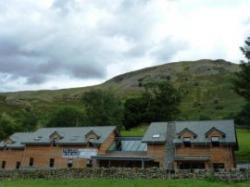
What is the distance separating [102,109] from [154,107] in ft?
46.3

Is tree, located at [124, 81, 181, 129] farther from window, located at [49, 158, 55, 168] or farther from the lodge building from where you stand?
window, located at [49, 158, 55, 168]

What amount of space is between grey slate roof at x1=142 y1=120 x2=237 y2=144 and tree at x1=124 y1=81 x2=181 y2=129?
37.8m

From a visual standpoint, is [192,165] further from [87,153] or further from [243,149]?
Answer: [87,153]

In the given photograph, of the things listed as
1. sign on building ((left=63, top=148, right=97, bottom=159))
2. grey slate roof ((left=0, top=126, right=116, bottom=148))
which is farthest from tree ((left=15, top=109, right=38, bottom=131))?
sign on building ((left=63, top=148, right=97, bottom=159))

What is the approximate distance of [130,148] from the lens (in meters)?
66.5

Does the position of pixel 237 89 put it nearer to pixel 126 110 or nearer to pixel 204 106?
pixel 126 110

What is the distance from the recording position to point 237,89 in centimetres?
5169

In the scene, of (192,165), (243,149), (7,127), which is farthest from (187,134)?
(7,127)

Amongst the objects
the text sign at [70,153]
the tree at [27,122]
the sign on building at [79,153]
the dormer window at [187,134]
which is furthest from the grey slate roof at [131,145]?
the tree at [27,122]

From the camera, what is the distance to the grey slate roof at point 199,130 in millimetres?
56912

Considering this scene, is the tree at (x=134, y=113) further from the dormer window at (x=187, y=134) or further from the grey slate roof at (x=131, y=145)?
the dormer window at (x=187, y=134)

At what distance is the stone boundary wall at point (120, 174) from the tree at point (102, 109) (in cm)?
4977

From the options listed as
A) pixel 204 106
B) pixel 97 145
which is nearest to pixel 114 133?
pixel 97 145

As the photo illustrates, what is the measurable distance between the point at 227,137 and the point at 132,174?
67.8ft
